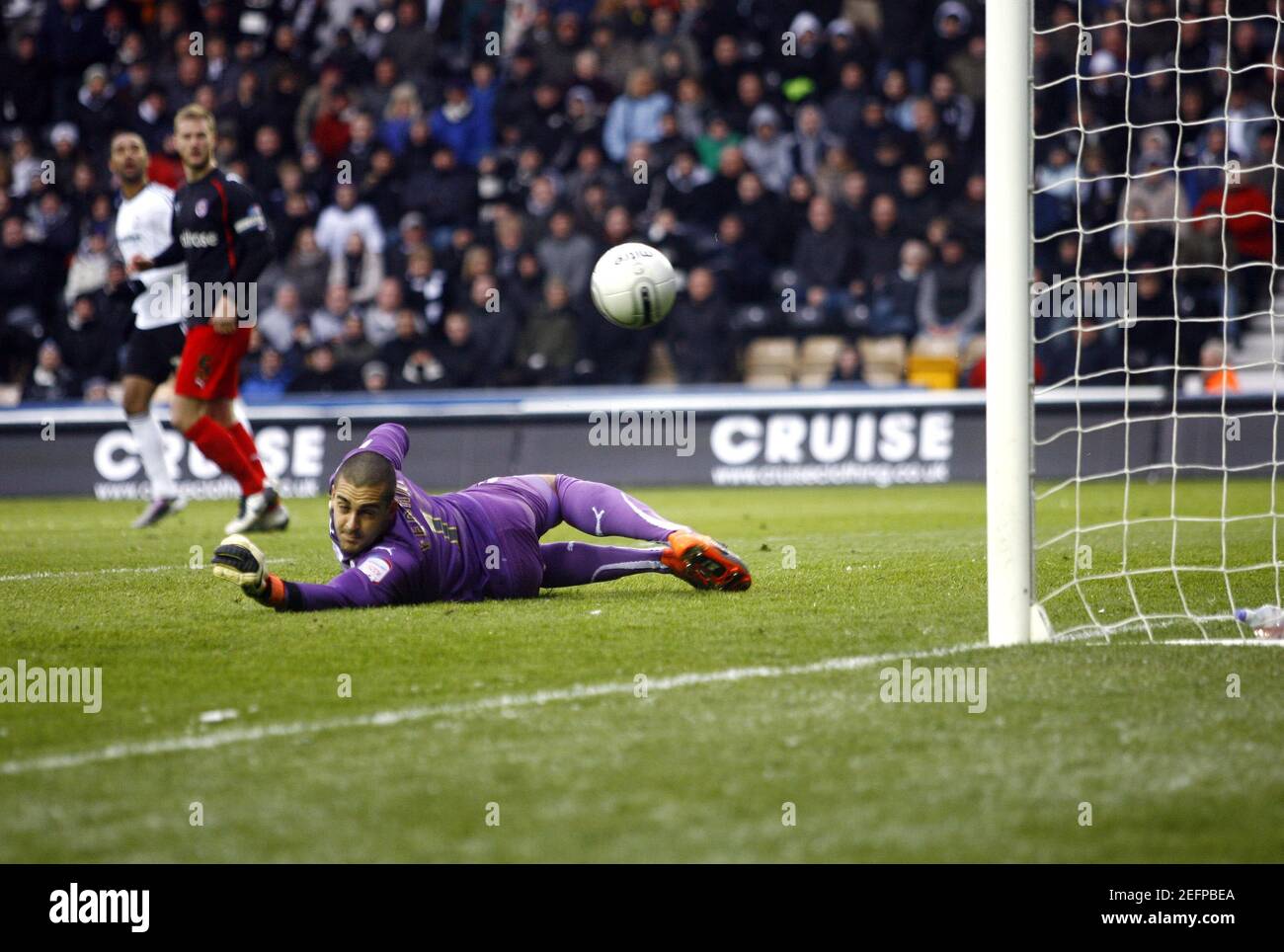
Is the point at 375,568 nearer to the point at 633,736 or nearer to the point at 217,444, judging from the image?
the point at 633,736

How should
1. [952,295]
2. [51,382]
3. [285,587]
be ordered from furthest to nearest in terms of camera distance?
[51,382] < [952,295] < [285,587]

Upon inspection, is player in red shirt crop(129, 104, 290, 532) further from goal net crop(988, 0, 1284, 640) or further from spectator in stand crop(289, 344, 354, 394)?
spectator in stand crop(289, 344, 354, 394)

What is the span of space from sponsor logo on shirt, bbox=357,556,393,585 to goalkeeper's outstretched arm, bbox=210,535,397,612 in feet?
0.06

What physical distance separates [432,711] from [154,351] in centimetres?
676

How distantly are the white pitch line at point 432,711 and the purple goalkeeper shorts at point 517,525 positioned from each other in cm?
159

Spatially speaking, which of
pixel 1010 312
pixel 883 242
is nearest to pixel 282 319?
pixel 883 242

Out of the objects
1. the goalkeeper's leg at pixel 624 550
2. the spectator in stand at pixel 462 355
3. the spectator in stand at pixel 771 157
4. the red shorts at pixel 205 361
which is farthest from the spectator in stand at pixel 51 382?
the goalkeeper's leg at pixel 624 550

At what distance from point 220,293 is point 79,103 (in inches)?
383

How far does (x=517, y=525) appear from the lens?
582cm

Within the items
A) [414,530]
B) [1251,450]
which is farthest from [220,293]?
[1251,450]

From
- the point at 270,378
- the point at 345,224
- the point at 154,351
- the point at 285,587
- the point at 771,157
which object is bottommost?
the point at 285,587

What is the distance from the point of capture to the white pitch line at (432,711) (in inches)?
139

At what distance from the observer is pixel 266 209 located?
16.8 metres
